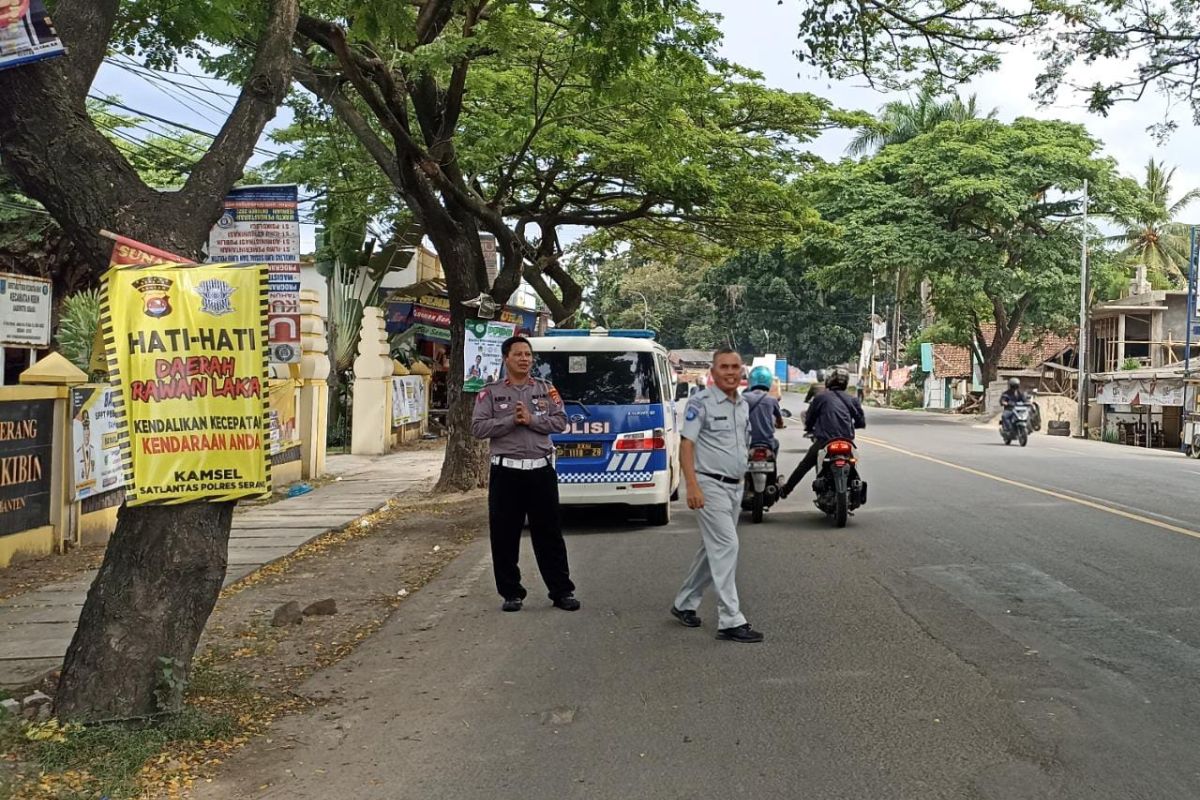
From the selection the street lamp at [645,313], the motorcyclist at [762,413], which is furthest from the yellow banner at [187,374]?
the street lamp at [645,313]

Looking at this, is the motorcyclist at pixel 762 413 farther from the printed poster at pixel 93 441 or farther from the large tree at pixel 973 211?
the large tree at pixel 973 211

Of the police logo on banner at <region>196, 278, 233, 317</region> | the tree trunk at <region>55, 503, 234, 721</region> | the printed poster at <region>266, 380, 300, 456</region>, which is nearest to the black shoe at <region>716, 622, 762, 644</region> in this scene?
the tree trunk at <region>55, 503, 234, 721</region>

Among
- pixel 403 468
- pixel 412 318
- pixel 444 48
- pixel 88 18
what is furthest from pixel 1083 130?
pixel 88 18

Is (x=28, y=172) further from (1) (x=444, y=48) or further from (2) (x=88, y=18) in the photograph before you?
(1) (x=444, y=48)

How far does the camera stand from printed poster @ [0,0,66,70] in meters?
4.52

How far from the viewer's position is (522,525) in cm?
726

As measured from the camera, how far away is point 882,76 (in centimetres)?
976

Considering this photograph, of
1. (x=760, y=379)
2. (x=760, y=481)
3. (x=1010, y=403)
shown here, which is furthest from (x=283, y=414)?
(x=1010, y=403)

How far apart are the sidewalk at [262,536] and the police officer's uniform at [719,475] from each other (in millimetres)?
3793

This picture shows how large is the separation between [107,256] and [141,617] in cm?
166

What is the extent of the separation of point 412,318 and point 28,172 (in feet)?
73.6

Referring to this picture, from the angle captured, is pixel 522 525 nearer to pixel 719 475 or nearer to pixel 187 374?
pixel 719 475

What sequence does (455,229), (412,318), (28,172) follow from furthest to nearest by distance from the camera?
(412,318) < (455,229) < (28,172)

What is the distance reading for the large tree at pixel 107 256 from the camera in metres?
4.66
